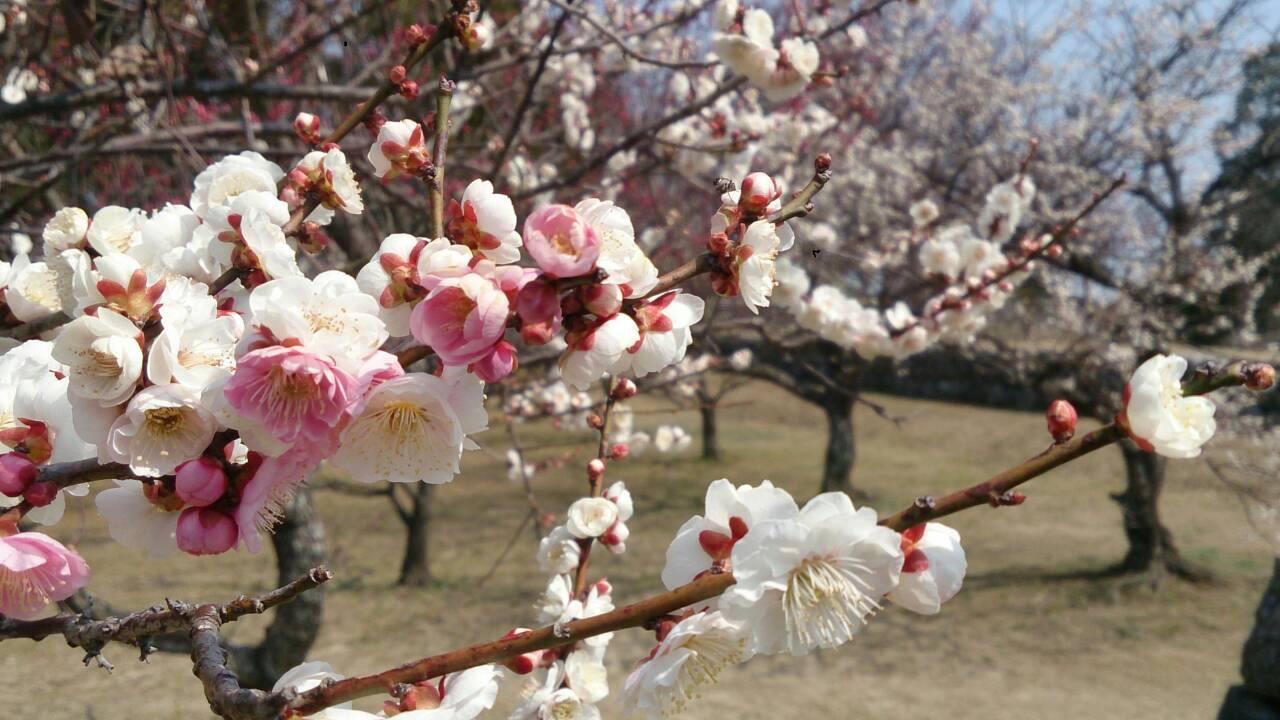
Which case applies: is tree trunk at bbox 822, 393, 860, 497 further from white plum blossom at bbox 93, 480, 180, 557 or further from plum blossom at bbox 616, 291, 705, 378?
white plum blossom at bbox 93, 480, 180, 557

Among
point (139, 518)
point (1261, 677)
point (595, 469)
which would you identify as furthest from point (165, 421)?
point (1261, 677)

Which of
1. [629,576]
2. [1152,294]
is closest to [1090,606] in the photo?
[1152,294]

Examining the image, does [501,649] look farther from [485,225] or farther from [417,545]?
[417,545]

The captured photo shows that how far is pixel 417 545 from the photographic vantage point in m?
5.78

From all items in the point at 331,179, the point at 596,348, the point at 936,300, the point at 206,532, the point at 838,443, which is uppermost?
the point at 936,300

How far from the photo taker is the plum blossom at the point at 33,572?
0.57 m

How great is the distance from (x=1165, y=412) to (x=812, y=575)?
0.24m

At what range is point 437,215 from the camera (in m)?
0.69

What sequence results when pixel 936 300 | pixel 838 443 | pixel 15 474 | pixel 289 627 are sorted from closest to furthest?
pixel 15 474 → pixel 289 627 → pixel 936 300 → pixel 838 443

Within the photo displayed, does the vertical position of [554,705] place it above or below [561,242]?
below

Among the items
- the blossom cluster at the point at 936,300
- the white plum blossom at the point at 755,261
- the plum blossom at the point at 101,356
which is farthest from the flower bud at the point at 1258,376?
the blossom cluster at the point at 936,300

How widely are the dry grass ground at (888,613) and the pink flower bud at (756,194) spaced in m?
2.38

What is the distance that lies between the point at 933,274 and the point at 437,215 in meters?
3.15

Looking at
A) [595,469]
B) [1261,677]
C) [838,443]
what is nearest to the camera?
[595,469]
